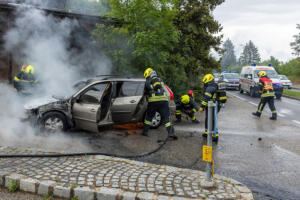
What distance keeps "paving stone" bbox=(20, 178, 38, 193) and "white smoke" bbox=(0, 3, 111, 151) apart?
11.5ft

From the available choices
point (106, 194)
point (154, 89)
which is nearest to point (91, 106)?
point (154, 89)

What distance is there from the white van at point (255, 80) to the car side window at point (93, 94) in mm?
13867

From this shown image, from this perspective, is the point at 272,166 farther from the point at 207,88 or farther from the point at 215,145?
the point at 207,88

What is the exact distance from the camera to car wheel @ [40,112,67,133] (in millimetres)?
6414

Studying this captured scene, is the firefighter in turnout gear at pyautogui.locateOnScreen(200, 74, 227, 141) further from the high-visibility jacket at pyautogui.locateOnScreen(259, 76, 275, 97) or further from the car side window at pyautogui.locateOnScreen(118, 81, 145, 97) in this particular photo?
the high-visibility jacket at pyautogui.locateOnScreen(259, 76, 275, 97)

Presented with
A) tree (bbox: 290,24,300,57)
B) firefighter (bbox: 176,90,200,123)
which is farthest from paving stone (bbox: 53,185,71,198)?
tree (bbox: 290,24,300,57)

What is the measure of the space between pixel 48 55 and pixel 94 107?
620 centimetres

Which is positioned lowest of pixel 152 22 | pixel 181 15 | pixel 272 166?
pixel 272 166

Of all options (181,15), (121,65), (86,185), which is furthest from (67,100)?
(181,15)

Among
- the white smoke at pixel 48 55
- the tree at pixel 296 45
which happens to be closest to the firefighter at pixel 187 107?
the white smoke at pixel 48 55

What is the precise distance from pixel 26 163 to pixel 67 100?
2.42m

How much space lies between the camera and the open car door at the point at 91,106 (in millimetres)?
6301

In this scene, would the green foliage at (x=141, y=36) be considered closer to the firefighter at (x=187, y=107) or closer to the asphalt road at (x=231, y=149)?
the firefighter at (x=187, y=107)

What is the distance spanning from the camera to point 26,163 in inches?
172
